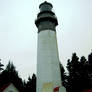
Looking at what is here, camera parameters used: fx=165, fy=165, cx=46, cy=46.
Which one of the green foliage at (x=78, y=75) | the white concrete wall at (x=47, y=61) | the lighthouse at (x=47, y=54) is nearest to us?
the lighthouse at (x=47, y=54)

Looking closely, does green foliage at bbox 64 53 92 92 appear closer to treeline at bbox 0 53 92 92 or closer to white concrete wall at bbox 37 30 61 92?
treeline at bbox 0 53 92 92

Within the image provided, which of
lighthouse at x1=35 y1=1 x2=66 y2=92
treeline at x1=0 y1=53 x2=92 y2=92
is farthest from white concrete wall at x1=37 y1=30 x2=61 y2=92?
treeline at x1=0 y1=53 x2=92 y2=92

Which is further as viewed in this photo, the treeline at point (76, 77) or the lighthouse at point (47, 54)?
the treeline at point (76, 77)

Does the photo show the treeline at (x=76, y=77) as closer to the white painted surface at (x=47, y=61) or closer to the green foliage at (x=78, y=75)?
the green foliage at (x=78, y=75)

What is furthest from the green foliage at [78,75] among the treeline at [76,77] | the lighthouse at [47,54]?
the lighthouse at [47,54]

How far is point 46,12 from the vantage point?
22047 millimetres

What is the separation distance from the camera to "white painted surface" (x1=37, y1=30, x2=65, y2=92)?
18.6m

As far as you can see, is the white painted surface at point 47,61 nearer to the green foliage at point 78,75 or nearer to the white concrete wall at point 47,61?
the white concrete wall at point 47,61

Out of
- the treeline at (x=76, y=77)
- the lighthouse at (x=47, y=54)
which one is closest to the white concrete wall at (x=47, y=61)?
the lighthouse at (x=47, y=54)

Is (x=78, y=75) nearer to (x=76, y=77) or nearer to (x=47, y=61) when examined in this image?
(x=76, y=77)

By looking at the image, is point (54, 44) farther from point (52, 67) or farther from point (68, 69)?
point (68, 69)

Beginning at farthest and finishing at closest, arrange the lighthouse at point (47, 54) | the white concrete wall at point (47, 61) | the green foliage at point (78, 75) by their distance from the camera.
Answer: the green foliage at point (78, 75) < the white concrete wall at point (47, 61) < the lighthouse at point (47, 54)

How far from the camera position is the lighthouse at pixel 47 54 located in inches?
727

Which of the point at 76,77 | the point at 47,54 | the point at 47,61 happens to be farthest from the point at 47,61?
the point at 76,77
